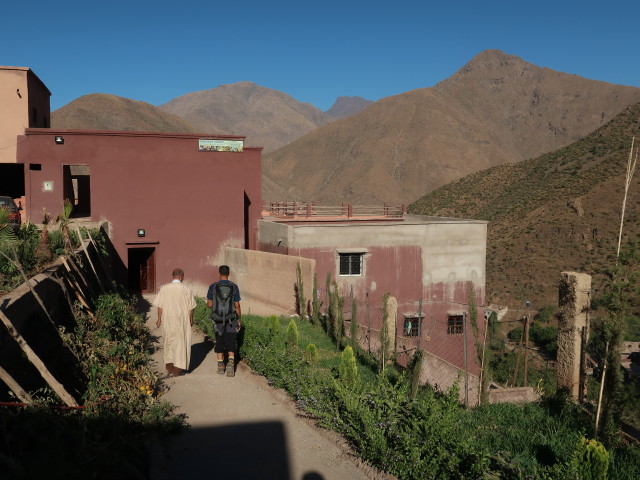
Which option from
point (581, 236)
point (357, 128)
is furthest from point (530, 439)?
point (357, 128)

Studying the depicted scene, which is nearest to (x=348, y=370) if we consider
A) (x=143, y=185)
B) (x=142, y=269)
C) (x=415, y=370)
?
(x=415, y=370)

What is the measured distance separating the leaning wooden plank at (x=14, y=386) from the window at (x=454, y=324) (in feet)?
59.2

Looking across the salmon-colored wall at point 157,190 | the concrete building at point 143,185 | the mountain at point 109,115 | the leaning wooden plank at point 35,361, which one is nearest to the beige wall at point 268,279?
the salmon-colored wall at point 157,190

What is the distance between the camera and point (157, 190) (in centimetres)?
2016

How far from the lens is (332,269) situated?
65.1 feet

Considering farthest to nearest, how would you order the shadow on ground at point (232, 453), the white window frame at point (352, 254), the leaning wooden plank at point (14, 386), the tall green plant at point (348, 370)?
the white window frame at point (352, 254) → the tall green plant at point (348, 370) → the shadow on ground at point (232, 453) → the leaning wooden plank at point (14, 386)

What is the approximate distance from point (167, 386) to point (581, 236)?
152 ft

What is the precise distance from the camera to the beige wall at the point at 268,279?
16777 millimetres

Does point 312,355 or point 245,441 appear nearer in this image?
point 245,441

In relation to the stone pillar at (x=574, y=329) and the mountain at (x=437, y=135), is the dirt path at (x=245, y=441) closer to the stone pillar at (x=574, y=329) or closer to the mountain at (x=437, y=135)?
the stone pillar at (x=574, y=329)

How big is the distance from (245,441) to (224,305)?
2576mm

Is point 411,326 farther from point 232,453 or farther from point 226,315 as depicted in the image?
point 232,453

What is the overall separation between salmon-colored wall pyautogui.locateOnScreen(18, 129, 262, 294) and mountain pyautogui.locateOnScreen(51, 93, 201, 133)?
83355mm

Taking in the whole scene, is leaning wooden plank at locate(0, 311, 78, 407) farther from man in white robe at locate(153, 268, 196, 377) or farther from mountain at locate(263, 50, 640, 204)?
mountain at locate(263, 50, 640, 204)
